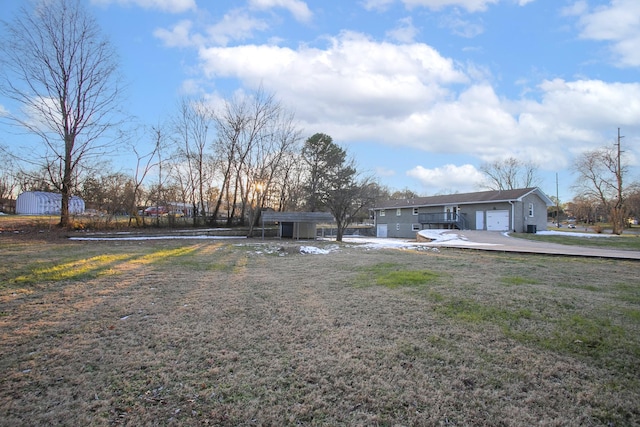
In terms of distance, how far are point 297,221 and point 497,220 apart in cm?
1697

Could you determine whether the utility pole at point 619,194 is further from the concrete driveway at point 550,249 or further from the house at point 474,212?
the concrete driveway at point 550,249

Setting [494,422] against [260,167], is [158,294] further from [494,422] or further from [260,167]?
[260,167]

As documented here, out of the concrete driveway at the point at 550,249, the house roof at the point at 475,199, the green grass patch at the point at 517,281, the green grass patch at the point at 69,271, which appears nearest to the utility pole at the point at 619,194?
the house roof at the point at 475,199

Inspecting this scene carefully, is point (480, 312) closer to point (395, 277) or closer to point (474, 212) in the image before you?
point (395, 277)

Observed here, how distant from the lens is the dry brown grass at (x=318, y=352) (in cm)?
226

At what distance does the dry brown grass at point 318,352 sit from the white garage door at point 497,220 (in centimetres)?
2082

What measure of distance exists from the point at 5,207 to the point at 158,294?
32969mm

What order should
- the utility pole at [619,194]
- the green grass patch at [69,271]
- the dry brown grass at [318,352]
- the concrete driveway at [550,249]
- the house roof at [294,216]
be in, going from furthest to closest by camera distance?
the utility pole at [619,194], the house roof at [294,216], the concrete driveway at [550,249], the green grass patch at [69,271], the dry brown grass at [318,352]

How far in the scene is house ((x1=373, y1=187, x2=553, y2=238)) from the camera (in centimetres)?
2522

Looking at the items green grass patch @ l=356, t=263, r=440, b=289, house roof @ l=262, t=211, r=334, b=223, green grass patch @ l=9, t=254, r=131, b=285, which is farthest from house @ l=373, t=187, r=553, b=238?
green grass patch @ l=9, t=254, r=131, b=285

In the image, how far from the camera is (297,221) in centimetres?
1914

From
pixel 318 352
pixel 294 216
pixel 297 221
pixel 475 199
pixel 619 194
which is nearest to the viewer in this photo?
pixel 318 352

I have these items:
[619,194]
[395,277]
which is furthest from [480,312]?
[619,194]

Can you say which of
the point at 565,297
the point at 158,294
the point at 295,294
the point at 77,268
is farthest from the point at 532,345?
the point at 77,268
